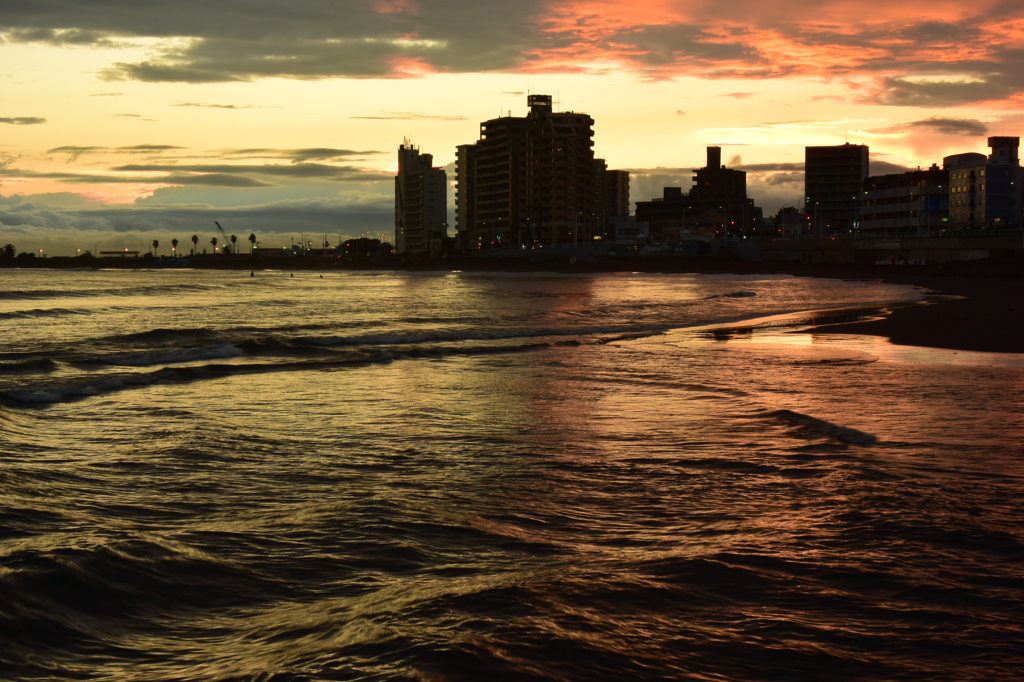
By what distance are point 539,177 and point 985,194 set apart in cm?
8841

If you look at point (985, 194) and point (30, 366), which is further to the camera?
point (985, 194)

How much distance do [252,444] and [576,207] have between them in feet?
577

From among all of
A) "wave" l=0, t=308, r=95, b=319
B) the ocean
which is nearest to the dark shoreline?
the ocean

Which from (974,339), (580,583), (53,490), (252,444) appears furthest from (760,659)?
(974,339)

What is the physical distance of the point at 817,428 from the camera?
11.3 m

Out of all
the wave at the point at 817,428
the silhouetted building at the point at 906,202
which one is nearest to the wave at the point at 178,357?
the wave at the point at 817,428

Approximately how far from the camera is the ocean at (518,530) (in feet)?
15.8

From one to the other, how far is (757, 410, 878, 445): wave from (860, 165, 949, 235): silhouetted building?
412ft

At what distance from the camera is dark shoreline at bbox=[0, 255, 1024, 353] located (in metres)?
24.7

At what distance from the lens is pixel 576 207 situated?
18312cm

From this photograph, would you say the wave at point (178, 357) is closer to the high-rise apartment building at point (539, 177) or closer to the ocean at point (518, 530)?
the ocean at point (518, 530)

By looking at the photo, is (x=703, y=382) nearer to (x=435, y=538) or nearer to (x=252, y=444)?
(x=252, y=444)

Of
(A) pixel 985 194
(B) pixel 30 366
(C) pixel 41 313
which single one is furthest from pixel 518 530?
(A) pixel 985 194

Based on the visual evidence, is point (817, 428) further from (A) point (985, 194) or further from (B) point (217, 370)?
(A) point (985, 194)
